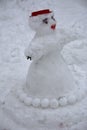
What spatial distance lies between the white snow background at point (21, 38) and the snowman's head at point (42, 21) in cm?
17

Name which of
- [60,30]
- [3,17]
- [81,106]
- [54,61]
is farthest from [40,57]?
[3,17]

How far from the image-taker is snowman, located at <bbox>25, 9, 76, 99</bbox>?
5.82 ft

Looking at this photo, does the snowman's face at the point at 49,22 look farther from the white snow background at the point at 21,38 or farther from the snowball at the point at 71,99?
the snowball at the point at 71,99

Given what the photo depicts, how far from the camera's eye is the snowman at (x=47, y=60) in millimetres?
1775

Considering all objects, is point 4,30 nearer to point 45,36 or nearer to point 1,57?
point 1,57

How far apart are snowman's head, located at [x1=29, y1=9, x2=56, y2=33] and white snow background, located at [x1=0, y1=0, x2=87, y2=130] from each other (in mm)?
172

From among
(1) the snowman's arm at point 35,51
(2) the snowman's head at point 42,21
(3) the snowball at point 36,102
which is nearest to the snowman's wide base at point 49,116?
(3) the snowball at point 36,102

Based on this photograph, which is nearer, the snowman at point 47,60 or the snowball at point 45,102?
the snowman at point 47,60

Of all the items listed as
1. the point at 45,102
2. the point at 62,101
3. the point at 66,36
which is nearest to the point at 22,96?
the point at 45,102

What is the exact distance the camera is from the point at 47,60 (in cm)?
188

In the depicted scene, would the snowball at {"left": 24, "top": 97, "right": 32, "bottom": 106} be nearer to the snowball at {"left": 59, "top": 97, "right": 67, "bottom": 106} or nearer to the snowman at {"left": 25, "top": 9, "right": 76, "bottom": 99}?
the snowman at {"left": 25, "top": 9, "right": 76, "bottom": 99}

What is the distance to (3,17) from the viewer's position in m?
3.58

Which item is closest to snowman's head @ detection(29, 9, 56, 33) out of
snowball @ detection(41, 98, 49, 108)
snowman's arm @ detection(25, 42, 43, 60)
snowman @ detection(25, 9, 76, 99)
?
snowman @ detection(25, 9, 76, 99)

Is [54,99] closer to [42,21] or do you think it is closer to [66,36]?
[66,36]
